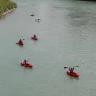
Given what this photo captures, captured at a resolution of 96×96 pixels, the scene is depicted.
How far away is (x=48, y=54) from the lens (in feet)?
116

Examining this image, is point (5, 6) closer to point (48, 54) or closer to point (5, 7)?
point (5, 7)

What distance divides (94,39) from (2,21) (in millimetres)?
19692

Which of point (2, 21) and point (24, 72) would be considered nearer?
point (24, 72)

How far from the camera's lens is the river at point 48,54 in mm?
26766

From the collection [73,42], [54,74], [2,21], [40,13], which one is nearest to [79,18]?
[40,13]

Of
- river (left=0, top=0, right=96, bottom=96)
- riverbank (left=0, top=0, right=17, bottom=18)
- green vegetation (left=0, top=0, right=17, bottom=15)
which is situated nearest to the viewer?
river (left=0, top=0, right=96, bottom=96)

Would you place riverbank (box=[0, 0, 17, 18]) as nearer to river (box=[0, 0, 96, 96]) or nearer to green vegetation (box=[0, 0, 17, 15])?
green vegetation (box=[0, 0, 17, 15])

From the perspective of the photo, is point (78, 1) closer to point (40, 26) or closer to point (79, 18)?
point (79, 18)

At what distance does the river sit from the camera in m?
26.8

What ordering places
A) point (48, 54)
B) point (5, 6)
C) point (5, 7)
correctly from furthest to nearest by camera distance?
1. point (5, 6)
2. point (5, 7)
3. point (48, 54)

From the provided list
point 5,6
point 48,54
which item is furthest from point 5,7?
point 48,54

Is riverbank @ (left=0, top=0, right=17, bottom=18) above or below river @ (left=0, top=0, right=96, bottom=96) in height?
above

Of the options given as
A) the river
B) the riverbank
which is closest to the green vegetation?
the riverbank

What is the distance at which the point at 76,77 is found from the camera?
28938 millimetres
